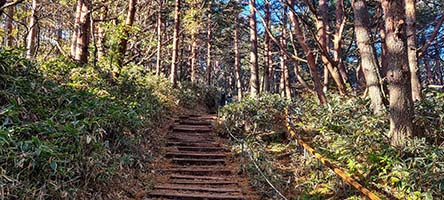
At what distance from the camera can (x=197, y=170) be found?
22.3 ft

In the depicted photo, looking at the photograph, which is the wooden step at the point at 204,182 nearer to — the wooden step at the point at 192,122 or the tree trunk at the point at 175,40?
the wooden step at the point at 192,122

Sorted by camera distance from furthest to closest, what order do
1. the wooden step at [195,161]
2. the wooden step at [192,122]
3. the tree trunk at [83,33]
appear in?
the wooden step at [192,122] → the tree trunk at [83,33] → the wooden step at [195,161]

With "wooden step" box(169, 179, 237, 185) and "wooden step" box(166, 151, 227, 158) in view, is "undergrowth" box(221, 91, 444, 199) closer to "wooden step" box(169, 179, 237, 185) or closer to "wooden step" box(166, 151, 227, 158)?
"wooden step" box(169, 179, 237, 185)

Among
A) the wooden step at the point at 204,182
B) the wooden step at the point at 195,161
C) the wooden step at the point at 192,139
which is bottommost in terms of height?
the wooden step at the point at 204,182

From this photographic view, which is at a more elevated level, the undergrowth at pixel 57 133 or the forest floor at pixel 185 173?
the undergrowth at pixel 57 133

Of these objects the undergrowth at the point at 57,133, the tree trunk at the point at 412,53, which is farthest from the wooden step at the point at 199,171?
the tree trunk at the point at 412,53

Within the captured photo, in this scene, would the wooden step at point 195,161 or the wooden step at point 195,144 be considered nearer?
the wooden step at point 195,161

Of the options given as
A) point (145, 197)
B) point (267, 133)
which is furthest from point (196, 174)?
point (267, 133)

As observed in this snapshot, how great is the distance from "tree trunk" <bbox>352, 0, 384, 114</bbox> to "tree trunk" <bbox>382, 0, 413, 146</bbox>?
3.69 ft

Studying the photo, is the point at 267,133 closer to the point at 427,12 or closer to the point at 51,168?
the point at 51,168

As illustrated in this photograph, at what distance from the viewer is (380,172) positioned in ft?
14.8

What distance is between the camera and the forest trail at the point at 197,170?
5.54 meters

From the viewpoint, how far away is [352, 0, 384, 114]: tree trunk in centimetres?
604

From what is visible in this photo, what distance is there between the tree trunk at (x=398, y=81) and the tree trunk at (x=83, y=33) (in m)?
6.80
